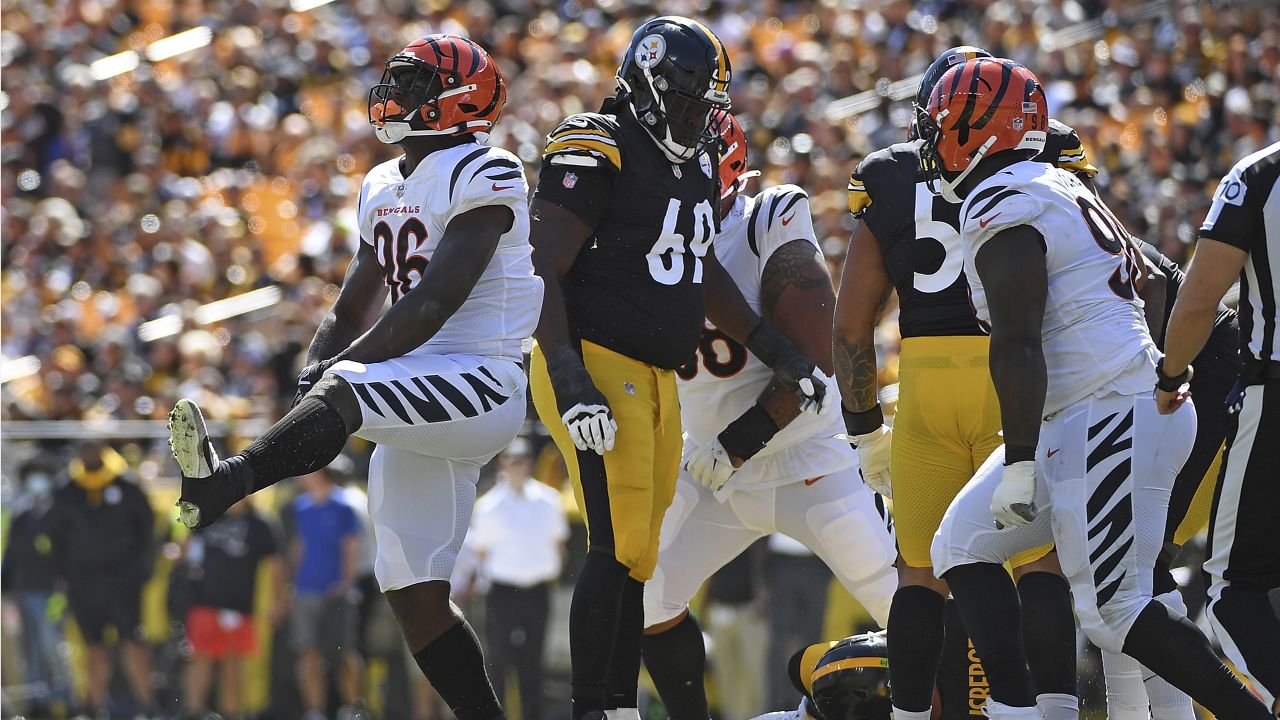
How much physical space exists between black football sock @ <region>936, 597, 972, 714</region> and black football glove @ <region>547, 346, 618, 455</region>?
1.34 m

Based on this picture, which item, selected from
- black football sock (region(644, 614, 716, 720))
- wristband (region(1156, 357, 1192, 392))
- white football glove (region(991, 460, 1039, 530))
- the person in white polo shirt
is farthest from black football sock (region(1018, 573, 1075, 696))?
the person in white polo shirt

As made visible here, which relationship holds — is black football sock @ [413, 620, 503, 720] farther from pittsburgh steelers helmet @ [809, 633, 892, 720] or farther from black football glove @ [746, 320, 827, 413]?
black football glove @ [746, 320, 827, 413]

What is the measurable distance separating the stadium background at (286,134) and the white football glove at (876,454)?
381 centimetres

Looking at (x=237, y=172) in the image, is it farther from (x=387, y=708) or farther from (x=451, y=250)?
(x=451, y=250)

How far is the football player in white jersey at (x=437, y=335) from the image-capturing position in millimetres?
4805

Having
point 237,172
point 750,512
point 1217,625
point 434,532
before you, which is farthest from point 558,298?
point 237,172

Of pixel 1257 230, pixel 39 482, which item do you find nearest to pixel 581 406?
pixel 1257 230

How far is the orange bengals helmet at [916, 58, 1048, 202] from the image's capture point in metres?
4.65

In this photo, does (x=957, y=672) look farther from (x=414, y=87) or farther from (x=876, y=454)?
(x=414, y=87)

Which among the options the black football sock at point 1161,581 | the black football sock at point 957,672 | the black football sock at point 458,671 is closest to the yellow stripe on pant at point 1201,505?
the black football sock at point 1161,581

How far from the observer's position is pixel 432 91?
5.12 metres

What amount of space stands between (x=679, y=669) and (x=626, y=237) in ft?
4.97

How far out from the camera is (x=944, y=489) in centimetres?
513

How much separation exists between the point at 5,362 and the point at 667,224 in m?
10.2
